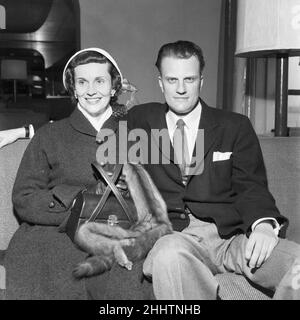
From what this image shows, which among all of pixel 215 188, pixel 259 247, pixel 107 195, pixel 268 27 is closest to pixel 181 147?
pixel 215 188

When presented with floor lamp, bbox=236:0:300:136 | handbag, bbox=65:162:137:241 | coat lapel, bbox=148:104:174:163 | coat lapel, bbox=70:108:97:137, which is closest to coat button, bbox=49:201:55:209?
handbag, bbox=65:162:137:241

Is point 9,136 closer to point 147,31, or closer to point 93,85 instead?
point 93,85

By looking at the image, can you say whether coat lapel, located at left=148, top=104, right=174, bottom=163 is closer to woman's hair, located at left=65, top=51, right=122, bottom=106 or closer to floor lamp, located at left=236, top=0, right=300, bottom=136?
woman's hair, located at left=65, top=51, right=122, bottom=106

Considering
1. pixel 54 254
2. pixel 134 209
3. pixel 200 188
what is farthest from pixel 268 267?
pixel 54 254

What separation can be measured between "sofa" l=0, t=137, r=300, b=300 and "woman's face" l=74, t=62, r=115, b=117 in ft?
1.11

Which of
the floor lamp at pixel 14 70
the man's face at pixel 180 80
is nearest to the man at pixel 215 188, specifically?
the man's face at pixel 180 80

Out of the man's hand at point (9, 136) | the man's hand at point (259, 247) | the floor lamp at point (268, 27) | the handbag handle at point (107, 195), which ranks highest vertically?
the floor lamp at point (268, 27)

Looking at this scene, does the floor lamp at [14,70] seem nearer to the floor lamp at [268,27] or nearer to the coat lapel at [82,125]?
the coat lapel at [82,125]

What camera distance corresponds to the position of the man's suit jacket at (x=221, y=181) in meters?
1.65

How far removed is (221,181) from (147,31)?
60.6 inches

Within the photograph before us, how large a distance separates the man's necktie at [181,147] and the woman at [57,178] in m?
0.23

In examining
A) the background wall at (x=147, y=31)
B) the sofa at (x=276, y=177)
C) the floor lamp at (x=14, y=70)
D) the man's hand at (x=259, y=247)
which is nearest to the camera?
the man's hand at (x=259, y=247)

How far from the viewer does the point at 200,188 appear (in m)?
1.67

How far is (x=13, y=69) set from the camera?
8.86 ft
